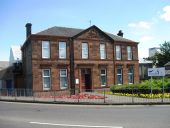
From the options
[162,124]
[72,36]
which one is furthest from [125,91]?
[162,124]

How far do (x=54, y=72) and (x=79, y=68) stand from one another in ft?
11.3

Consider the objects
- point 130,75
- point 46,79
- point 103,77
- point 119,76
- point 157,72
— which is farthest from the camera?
point 130,75

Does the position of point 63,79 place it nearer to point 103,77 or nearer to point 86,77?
point 86,77

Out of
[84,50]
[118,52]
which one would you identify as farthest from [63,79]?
[118,52]

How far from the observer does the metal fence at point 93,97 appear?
26.1 m

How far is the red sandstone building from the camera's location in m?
37.3

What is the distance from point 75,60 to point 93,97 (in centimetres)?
1039

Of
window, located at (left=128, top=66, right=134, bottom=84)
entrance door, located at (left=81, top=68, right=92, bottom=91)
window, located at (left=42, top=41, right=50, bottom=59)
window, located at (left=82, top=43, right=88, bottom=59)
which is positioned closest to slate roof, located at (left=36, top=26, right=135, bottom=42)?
window, located at (left=42, top=41, right=50, bottom=59)

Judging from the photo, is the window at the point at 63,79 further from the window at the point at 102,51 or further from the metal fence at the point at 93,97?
the window at the point at 102,51

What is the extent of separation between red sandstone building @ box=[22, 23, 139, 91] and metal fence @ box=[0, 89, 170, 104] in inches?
75.4

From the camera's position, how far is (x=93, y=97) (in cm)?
2994

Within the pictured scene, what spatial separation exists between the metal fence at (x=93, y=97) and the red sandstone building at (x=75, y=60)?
6.28 feet

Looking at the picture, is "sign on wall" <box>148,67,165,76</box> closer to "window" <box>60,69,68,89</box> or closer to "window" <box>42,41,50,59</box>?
"window" <box>60,69,68,89</box>

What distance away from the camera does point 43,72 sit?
123 feet
